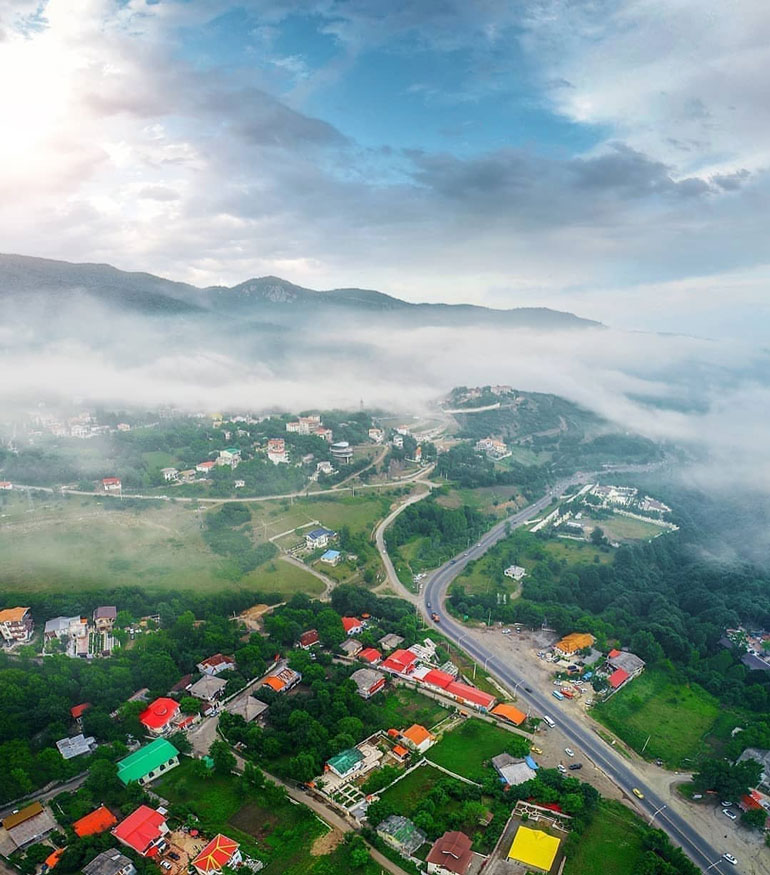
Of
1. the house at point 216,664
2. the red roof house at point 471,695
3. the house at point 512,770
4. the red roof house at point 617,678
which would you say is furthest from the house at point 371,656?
the red roof house at point 617,678

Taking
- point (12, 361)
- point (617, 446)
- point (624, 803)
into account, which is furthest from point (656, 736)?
point (12, 361)

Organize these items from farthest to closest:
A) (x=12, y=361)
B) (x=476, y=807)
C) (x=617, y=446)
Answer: (x=12, y=361) < (x=617, y=446) < (x=476, y=807)

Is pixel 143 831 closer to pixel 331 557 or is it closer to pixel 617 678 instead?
pixel 617 678

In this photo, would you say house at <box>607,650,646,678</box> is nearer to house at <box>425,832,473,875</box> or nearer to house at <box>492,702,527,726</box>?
house at <box>492,702,527,726</box>

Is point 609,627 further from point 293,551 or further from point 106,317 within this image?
point 106,317

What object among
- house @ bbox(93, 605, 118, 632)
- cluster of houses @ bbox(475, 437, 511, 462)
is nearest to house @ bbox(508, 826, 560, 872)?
house @ bbox(93, 605, 118, 632)

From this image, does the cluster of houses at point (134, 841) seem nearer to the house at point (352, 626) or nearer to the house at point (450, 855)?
the house at point (450, 855)
